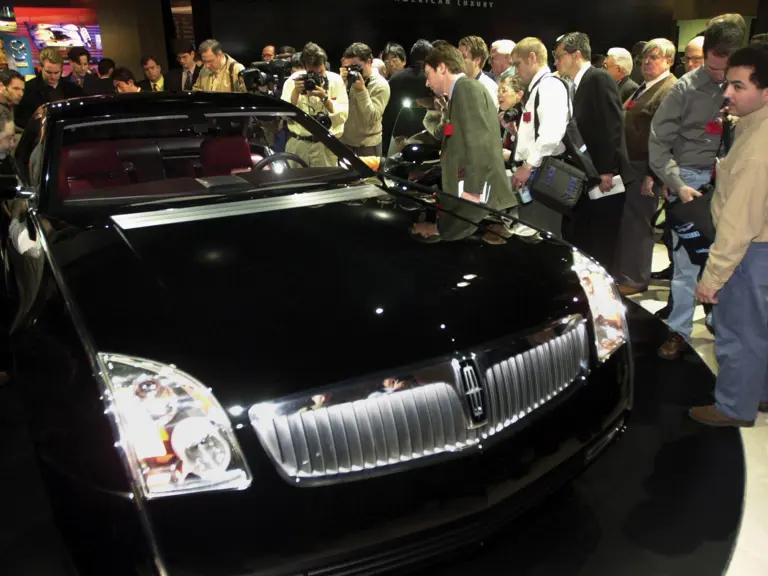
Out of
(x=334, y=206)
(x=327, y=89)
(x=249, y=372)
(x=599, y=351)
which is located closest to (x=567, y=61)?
(x=327, y=89)

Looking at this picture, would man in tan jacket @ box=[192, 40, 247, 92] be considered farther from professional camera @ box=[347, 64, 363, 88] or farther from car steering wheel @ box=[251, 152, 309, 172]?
car steering wheel @ box=[251, 152, 309, 172]

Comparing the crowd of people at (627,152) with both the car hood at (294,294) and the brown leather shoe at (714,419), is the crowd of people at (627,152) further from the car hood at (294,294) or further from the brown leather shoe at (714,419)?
the car hood at (294,294)

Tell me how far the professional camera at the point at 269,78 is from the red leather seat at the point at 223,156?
114 inches

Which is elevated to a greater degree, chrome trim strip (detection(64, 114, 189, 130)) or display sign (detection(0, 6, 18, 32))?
display sign (detection(0, 6, 18, 32))

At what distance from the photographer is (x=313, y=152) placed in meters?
3.19

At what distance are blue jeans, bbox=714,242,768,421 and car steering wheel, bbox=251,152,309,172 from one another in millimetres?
1747

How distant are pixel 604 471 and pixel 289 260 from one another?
1.16 meters

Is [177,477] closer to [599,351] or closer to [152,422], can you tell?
[152,422]

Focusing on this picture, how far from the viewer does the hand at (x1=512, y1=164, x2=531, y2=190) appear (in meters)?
3.66

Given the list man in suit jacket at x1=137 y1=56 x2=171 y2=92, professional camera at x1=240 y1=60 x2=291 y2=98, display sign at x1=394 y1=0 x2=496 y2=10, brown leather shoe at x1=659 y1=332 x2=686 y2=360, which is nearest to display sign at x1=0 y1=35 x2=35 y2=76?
man in suit jacket at x1=137 y1=56 x2=171 y2=92

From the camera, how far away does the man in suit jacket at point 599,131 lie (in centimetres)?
362

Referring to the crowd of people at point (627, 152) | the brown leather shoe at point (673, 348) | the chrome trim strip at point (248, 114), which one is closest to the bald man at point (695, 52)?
the crowd of people at point (627, 152)

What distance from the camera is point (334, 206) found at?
216 cm

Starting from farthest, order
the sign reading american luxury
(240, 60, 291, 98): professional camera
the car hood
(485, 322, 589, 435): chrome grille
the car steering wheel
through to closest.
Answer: the sign reading american luxury
(240, 60, 291, 98): professional camera
the car steering wheel
(485, 322, 589, 435): chrome grille
the car hood
